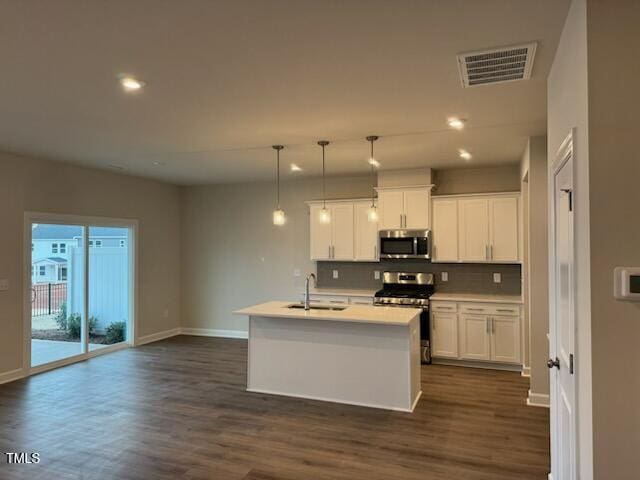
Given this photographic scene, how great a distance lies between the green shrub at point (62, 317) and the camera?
6055 mm

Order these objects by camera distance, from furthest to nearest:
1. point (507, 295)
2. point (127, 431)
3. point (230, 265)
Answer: point (230, 265), point (507, 295), point (127, 431)

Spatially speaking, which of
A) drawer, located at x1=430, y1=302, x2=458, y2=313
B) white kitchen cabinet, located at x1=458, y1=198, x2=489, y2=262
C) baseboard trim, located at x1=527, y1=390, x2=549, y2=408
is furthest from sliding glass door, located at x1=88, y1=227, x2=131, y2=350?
baseboard trim, located at x1=527, y1=390, x2=549, y2=408

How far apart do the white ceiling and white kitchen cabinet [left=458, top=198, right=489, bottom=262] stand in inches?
37.7

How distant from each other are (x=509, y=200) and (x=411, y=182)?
1.32 metres

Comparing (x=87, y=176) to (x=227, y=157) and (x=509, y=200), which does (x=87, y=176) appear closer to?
(x=227, y=157)

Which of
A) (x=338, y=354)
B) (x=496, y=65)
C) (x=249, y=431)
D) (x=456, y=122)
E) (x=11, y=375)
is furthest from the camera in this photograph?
(x=11, y=375)

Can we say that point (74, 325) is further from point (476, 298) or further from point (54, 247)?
point (476, 298)

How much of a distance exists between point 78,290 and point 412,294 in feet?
15.7

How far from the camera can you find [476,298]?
592 cm

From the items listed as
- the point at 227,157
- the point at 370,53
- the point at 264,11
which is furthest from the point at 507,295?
the point at 264,11

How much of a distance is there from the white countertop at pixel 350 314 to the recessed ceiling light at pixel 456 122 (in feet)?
6.18

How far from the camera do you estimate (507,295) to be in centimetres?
614

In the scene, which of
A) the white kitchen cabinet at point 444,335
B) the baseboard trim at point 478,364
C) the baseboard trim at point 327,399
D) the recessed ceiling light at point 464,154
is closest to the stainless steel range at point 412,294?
the white kitchen cabinet at point 444,335

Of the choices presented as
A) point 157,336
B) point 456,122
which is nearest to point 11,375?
point 157,336
